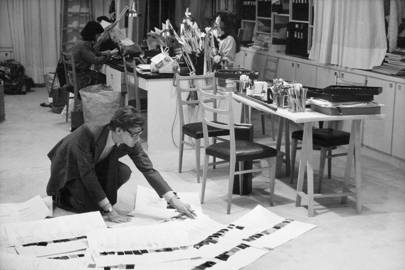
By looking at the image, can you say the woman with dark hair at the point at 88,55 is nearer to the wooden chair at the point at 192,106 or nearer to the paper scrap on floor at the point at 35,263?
the wooden chair at the point at 192,106

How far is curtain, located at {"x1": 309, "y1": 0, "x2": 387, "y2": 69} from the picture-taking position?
6.48 m

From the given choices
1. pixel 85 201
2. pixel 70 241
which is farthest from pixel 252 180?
pixel 70 241

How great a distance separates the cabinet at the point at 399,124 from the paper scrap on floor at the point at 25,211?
3.21 meters

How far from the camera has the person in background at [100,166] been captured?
164 inches

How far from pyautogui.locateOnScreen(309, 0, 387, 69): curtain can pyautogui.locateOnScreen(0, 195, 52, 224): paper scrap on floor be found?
3408 mm

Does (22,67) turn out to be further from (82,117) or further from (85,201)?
(85,201)

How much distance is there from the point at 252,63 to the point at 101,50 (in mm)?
1986

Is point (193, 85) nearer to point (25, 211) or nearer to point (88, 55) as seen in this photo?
point (88, 55)

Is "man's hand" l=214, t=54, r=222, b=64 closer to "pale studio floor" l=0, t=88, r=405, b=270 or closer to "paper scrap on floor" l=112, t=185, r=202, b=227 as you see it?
"pale studio floor" l=0, t=88, r=405, b=270

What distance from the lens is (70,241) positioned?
158 inches

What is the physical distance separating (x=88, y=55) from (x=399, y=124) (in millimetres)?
3410

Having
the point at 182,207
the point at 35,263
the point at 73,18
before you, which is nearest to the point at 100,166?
the point at 182,207

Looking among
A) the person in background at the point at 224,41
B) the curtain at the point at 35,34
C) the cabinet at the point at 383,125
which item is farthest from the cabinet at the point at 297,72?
the curtain at the point at 35,34

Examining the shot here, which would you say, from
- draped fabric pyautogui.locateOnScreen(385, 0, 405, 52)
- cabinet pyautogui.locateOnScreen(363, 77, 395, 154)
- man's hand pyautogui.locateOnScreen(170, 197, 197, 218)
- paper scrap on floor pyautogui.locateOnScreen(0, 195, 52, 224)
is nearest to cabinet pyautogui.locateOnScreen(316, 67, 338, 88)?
cabinet pyautogui.locateOnScreen(363, 77, 395, 154)
